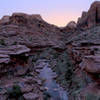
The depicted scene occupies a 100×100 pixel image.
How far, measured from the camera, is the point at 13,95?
583 cm

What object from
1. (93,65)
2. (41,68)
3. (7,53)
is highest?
(93,65)

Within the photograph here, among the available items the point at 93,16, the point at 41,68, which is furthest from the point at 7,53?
the point at 93,16

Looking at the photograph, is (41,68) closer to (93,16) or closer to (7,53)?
(7,53)

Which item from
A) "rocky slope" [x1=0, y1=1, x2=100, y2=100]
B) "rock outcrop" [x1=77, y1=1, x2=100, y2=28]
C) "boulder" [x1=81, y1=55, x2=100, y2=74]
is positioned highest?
"rock outcrop" [x1=77, y1=1, x2=100, y2=28]

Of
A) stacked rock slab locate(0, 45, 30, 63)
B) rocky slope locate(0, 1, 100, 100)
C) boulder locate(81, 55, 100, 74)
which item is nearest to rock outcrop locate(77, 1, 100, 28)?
rocky slope locate(0, 1, 100, 100)

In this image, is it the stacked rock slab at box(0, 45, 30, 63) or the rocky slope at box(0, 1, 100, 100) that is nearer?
the rocky slope at box(0, 1, 100, 100)

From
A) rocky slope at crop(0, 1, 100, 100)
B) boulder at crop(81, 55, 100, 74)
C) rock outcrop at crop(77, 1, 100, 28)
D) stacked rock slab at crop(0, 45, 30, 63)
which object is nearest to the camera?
boulder at crop(81, 55, 100, 74)

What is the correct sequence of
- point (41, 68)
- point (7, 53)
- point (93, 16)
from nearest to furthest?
1. point (7, 53)
2. point (41, 68)
3. point (93, 16)

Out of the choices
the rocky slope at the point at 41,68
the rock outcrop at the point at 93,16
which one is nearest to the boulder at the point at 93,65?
the rocky slope at the point at 41,68

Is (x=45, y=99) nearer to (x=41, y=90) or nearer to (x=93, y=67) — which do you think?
(x=41, y=90)

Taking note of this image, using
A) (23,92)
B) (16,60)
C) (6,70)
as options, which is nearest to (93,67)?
(23,92)

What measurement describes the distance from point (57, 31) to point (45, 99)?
101 feet

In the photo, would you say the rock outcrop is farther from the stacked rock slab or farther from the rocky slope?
the stacked rock slab

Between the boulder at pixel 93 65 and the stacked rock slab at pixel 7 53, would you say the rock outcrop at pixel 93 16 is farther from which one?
the boulder at pixel 93 65
